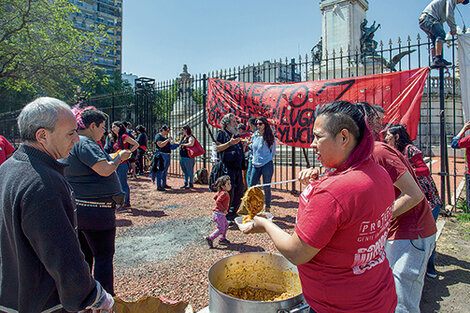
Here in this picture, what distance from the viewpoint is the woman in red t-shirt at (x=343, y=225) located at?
124cm

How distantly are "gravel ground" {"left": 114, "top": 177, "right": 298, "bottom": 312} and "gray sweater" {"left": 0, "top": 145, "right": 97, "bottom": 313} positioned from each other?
181 cm

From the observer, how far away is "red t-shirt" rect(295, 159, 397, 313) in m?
1.23

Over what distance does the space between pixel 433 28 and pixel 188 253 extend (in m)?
6.41

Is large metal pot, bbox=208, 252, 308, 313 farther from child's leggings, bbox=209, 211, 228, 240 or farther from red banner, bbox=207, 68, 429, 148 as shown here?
red banner, bbox=207, 68, 429, 148

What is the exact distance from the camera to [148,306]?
2240mm

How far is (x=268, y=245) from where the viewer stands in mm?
4555

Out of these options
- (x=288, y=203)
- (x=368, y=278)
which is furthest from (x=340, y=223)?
(x=288, y=203)

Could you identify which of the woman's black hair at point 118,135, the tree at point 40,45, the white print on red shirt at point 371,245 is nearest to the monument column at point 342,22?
the tree at point 40,45

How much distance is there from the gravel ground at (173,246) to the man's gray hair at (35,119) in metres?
2.25

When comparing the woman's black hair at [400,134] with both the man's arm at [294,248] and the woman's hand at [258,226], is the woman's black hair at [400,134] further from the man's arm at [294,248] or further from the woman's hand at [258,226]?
the man's arm at [294,248]

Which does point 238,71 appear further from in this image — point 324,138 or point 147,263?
point 324,138

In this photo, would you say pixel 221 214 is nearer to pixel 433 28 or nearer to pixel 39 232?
pixel 39 232

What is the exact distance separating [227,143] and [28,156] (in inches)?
153

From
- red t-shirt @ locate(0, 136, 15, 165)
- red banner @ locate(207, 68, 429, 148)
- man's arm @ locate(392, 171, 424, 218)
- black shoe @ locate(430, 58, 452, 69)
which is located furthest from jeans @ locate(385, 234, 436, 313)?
black shoe @ locate(430, 58, 452, 69)
